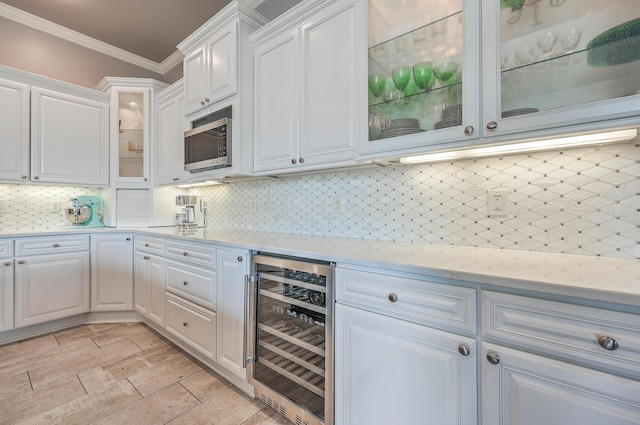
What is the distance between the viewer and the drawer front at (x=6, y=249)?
2227mm

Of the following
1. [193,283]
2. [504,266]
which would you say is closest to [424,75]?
[504,266]

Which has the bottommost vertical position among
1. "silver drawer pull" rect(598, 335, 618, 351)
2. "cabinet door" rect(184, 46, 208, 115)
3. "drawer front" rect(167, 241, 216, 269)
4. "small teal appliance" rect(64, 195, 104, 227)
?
"silver drawer pull" rect(598, 335, 618, 351)

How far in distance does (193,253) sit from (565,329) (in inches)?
77.8

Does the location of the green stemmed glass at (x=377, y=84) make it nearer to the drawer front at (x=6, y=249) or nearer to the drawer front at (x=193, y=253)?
the drawer front at (x=193, y=253)

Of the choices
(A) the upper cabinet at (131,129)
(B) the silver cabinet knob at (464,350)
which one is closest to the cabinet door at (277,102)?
(B) the silver cabinet knob at (464,350)

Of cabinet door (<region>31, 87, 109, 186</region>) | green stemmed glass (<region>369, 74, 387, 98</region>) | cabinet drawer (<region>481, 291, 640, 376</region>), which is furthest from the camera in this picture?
cabinet door (<region>31, 87, 109, 186</region>)

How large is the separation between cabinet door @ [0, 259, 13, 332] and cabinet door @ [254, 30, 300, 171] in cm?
227

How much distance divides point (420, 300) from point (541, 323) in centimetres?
34

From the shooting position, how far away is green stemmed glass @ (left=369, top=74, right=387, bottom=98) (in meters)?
1.42

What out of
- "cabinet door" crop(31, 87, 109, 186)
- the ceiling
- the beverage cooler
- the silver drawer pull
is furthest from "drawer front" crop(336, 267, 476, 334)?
"cabinet door" crop(31, 87, 109, 186)

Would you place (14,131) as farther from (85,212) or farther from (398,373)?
(398,373)

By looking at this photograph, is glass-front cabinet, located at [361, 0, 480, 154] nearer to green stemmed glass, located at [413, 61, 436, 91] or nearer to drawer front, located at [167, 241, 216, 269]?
green stemmed glass, located at [413, 61, 436, 91]

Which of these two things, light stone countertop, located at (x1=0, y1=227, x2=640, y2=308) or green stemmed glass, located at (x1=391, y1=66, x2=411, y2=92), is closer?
light stone countertop, located at (x1=0, y1=227, x2=640, y2=308)

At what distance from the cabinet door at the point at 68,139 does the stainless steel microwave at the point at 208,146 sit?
4.26 feet
